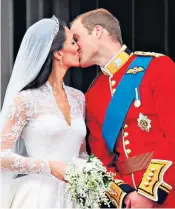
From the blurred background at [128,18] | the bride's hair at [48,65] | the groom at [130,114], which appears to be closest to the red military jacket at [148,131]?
the groom at [130,114]

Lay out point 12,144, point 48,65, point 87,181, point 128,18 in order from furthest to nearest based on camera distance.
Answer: point 128,18 → point 48,65 → point 12,144 → point 87,181

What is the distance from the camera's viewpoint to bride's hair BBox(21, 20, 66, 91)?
233 centimetres

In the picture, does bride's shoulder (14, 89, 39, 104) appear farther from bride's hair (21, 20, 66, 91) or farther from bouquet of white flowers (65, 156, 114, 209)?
bouquet of white flowers (65, 156, 114, 209)

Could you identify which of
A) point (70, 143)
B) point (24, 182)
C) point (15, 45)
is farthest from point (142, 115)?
point (15, 45)

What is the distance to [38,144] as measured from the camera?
2281 millimetres

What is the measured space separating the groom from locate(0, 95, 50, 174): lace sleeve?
0.97 feet

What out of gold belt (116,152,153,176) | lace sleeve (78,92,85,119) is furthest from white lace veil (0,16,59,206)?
gold belt (116,152,153,176)

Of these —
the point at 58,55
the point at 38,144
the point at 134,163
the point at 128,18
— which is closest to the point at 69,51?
the point at 58,55

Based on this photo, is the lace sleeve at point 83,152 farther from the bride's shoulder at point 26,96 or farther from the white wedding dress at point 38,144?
the bride's shoulder at point 26,96

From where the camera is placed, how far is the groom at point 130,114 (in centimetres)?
220

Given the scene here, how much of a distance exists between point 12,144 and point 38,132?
4.0 inches

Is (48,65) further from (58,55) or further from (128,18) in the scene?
(128,18)

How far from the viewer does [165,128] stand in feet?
7.23

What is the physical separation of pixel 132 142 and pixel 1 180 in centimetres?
51
